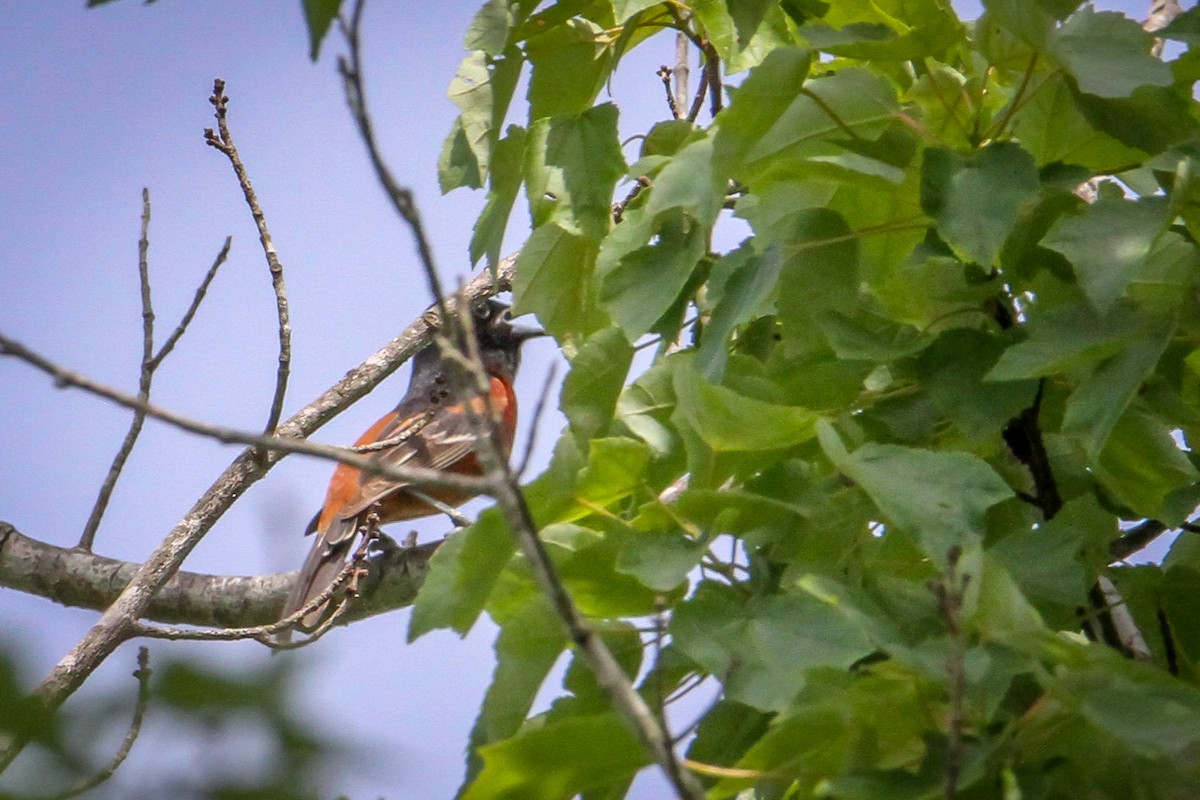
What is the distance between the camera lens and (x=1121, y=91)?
159cm

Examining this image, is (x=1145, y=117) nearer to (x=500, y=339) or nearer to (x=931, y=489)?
(x=931, y=489)

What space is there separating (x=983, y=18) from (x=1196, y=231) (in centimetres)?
43

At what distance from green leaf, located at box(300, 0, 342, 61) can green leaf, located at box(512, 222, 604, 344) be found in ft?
3.19

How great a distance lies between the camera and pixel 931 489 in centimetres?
152

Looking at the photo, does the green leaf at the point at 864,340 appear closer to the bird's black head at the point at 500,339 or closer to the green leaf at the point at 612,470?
the green leaf at the point at 612,470

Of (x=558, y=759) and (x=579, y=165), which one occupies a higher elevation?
(x=579, y=165)

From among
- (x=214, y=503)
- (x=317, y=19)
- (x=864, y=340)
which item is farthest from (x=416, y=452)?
(x=317, y=19)

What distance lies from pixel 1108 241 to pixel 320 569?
15.8 ft

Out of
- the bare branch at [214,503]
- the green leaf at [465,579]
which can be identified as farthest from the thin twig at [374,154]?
the bare branch at [214,503]

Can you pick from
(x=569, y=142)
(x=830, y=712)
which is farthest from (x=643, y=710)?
(x=569, y=142)

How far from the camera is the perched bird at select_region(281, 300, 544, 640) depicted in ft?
20.2

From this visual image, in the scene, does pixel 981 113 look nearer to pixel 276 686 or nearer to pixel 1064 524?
pixel 1064 524

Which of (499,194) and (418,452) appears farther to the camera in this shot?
(418,452)

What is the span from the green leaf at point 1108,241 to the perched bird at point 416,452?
385 centimetres
